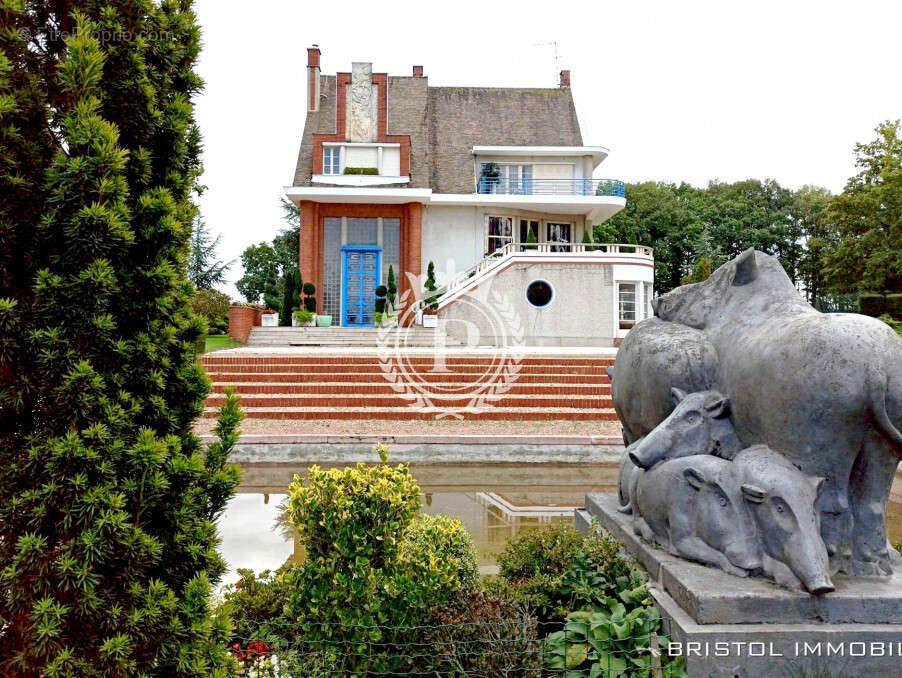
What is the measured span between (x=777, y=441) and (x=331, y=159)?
2819 cm

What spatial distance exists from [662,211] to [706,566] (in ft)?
153

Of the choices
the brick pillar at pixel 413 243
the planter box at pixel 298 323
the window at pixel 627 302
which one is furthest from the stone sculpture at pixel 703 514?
the brick pillar at pixel 413 243

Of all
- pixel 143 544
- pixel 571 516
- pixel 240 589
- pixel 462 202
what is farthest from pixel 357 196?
pixel 143 544

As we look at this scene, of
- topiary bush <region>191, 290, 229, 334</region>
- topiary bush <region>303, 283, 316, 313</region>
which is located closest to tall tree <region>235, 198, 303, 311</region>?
topiary bush <region>191, 290, 229, 334</region>

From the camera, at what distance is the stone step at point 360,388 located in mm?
14992

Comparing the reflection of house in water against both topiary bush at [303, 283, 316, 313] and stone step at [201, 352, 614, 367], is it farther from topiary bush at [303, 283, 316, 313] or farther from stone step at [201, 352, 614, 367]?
topiary bush at [303, 283, 316, 313]

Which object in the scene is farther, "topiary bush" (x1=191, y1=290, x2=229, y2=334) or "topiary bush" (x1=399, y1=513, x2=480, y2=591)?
"topiary bush" (x1=191, y1=290, x2=229, y2=334)

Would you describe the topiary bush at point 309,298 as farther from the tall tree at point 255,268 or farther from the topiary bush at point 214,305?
the tall tree at point 255,268

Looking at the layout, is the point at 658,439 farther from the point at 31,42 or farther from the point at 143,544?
the point at 31,42

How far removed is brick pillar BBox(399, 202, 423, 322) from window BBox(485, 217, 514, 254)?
3334 millimetres

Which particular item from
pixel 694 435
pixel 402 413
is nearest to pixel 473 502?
pixel 694 435

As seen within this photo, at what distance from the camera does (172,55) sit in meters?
3.12

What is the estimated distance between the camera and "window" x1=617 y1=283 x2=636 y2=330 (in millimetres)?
26516

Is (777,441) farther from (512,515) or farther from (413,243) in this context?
(413,243)
